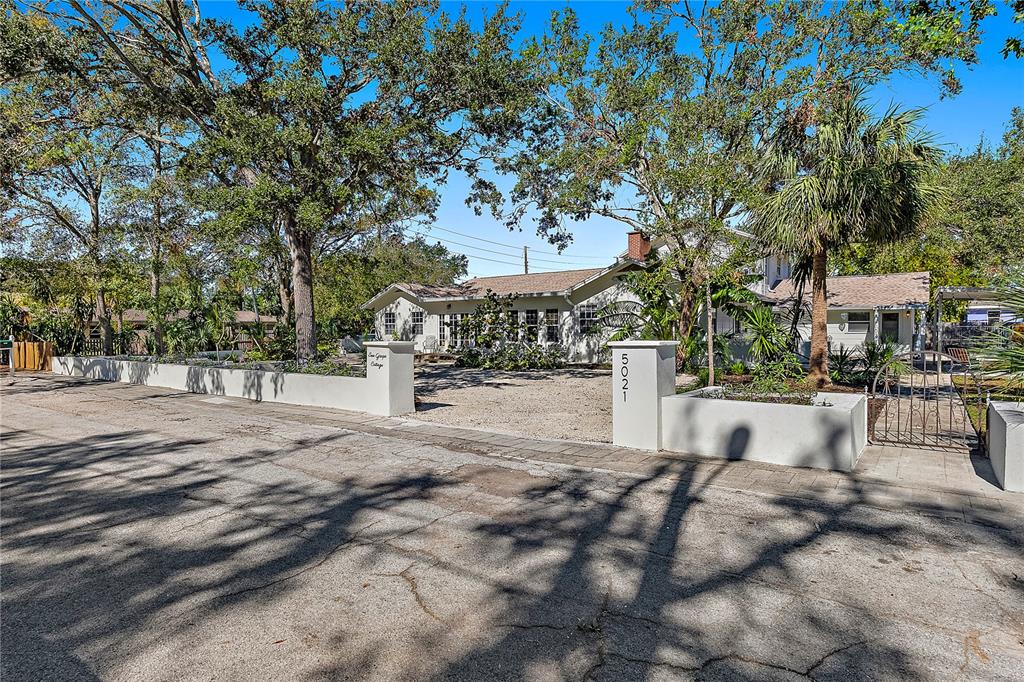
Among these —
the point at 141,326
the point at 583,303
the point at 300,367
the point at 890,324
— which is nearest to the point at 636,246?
the point at 583,303

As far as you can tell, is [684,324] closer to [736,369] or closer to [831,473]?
[736,369]

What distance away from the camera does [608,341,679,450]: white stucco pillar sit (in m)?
7.32

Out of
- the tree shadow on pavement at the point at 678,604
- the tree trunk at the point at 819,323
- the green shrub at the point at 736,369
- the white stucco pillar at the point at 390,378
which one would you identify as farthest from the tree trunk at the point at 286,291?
the tree shadow on pavement at the point at 678,604

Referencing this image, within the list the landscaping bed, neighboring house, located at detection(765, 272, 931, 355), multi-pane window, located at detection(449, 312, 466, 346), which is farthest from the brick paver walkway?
neighboring house, located at detection(765, 272, 931, 355)

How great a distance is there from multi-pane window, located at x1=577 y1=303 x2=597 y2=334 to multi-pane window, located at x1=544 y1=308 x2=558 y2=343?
1050 mm

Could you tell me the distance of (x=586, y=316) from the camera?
22703 millimetres

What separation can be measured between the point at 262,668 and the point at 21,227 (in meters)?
25.5

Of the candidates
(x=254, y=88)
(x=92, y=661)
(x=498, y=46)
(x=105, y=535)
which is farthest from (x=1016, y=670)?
(x=254, y=88)

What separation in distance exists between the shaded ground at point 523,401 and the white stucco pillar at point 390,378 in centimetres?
48

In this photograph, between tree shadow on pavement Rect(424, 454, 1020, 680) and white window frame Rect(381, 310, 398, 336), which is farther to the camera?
white window frame Rect(381, 310, 398, 336)

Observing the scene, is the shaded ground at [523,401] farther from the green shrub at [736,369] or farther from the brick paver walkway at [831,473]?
the green shrub at [736,369]

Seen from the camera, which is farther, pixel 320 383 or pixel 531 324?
pixel 531 324

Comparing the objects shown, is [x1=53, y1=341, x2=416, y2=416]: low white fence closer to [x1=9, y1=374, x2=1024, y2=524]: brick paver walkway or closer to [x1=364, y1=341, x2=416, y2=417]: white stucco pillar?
[x1=364, y1=341, x2=416, y2=417]: white stucco pillar

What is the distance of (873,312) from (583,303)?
471 inches
